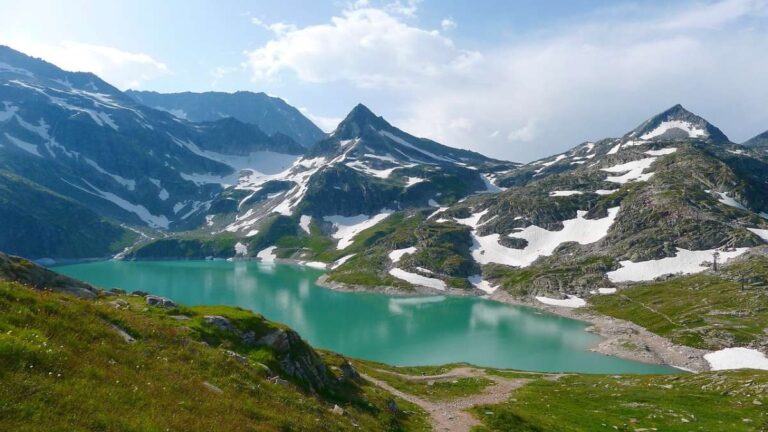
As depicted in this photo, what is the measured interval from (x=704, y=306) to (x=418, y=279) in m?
98.9

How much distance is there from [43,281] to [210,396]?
65.0ft

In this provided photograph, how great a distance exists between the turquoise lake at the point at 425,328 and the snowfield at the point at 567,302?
8776mm

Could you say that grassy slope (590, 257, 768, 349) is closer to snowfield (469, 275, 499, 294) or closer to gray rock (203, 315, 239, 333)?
snowfield (469, 275, 499, 294)

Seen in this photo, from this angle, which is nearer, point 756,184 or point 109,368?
point 109,368

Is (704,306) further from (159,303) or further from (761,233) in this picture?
(159,303)

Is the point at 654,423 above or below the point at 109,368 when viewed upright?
below

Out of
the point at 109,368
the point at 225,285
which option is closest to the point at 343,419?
the point at 109,368

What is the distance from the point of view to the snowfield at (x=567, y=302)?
13938 centimetres

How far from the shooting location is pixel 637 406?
41.1 meters

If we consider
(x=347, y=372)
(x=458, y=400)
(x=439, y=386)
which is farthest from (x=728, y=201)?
(x=347, y=372)

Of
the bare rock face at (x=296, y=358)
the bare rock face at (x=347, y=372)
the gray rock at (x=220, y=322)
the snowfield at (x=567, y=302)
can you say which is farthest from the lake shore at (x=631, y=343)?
the gray rock at (x=220, y=322)

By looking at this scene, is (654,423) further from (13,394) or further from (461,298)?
(461,298)

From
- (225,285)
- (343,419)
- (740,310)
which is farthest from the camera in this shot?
(225,285)

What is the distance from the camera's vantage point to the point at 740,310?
103312mm
